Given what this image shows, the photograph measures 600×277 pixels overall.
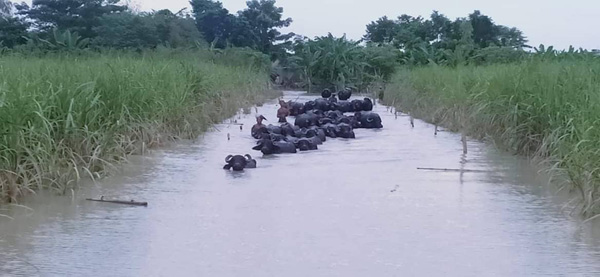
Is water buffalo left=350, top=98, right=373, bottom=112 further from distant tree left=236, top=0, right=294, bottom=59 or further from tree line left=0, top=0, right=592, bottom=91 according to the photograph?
distant tree left=236, top=0, right=294, bottom=59

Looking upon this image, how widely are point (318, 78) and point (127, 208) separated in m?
19.4

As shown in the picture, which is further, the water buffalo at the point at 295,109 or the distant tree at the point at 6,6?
the distant tree at the point at 6,6

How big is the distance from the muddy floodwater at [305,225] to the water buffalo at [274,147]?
62cm

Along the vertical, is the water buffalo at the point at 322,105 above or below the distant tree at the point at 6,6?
below

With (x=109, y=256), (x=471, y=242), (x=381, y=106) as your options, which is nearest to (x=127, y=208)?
(x=109, y=256)

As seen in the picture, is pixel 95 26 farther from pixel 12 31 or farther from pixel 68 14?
pixel 12 31

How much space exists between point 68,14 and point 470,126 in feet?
69.1

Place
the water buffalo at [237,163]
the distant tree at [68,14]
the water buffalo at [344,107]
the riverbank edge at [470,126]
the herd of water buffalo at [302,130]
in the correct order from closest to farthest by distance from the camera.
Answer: the riverbank edge at [470,126] → the water buffalo at [237,163] → the herd of water buffalo at [302,130] → the water buffalo at [344,107] → the distant tree at [68,14]

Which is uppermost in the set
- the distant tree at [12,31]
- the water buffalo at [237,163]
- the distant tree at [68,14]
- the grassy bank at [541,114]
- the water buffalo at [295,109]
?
the distant tree at [68,14]

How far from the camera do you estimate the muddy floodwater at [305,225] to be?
13.1ft

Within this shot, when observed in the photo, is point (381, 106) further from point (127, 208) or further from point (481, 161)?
point (127, 208)

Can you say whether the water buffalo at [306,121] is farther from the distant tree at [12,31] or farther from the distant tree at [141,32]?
the distant tree at [12,31]

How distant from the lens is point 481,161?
25.7 feet

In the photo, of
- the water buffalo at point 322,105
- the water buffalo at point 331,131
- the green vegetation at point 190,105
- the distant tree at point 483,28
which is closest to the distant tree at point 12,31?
the green vegetation at point 190,105
